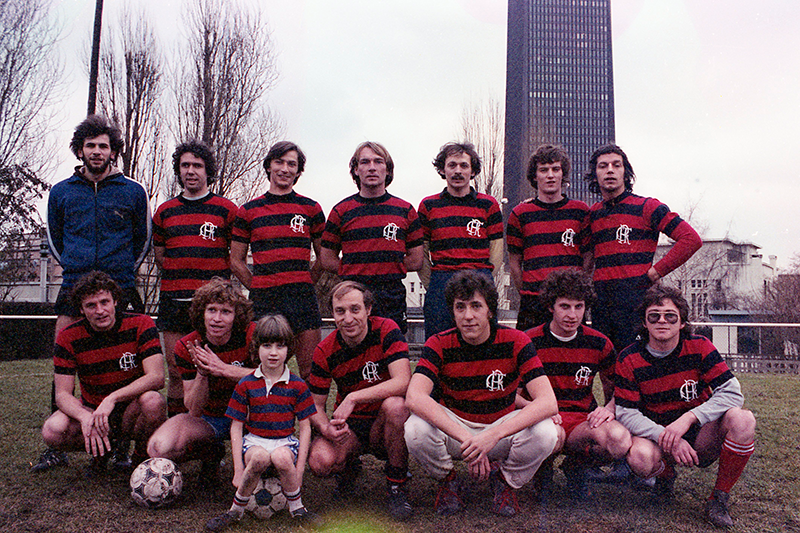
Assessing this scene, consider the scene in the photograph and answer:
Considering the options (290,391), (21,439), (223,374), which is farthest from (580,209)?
(21,439)

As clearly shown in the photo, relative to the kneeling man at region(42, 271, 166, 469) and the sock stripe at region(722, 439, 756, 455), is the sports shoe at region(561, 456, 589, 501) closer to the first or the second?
the sock stripe at region(722, 439, 756, 455)

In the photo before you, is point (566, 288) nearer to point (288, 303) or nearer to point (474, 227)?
point (474, 227)

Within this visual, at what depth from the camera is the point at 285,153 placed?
378cm

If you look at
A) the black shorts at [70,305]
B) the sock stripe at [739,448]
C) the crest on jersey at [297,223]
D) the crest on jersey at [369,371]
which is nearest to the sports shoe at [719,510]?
the sock stripe at [739,448]

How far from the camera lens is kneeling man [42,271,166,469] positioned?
307 cm

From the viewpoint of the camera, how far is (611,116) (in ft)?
232

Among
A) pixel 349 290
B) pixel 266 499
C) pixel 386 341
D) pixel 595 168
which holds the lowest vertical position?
pixel 266 499

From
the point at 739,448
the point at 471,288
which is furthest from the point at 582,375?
the point at 471,288

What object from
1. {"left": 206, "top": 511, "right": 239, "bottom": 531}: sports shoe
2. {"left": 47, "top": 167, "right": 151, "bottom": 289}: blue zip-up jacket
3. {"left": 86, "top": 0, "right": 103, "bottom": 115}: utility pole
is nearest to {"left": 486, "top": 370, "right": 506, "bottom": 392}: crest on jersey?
{"left": 206, "top": 511, "right": 239, "bottom": 531}: sports shoe

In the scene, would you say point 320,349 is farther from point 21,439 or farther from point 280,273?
point 21,439

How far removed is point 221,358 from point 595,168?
2738 millimetres

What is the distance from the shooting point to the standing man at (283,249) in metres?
3.65

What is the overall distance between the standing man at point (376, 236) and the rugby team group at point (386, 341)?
13 mm

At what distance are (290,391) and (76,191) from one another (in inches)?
83.1
